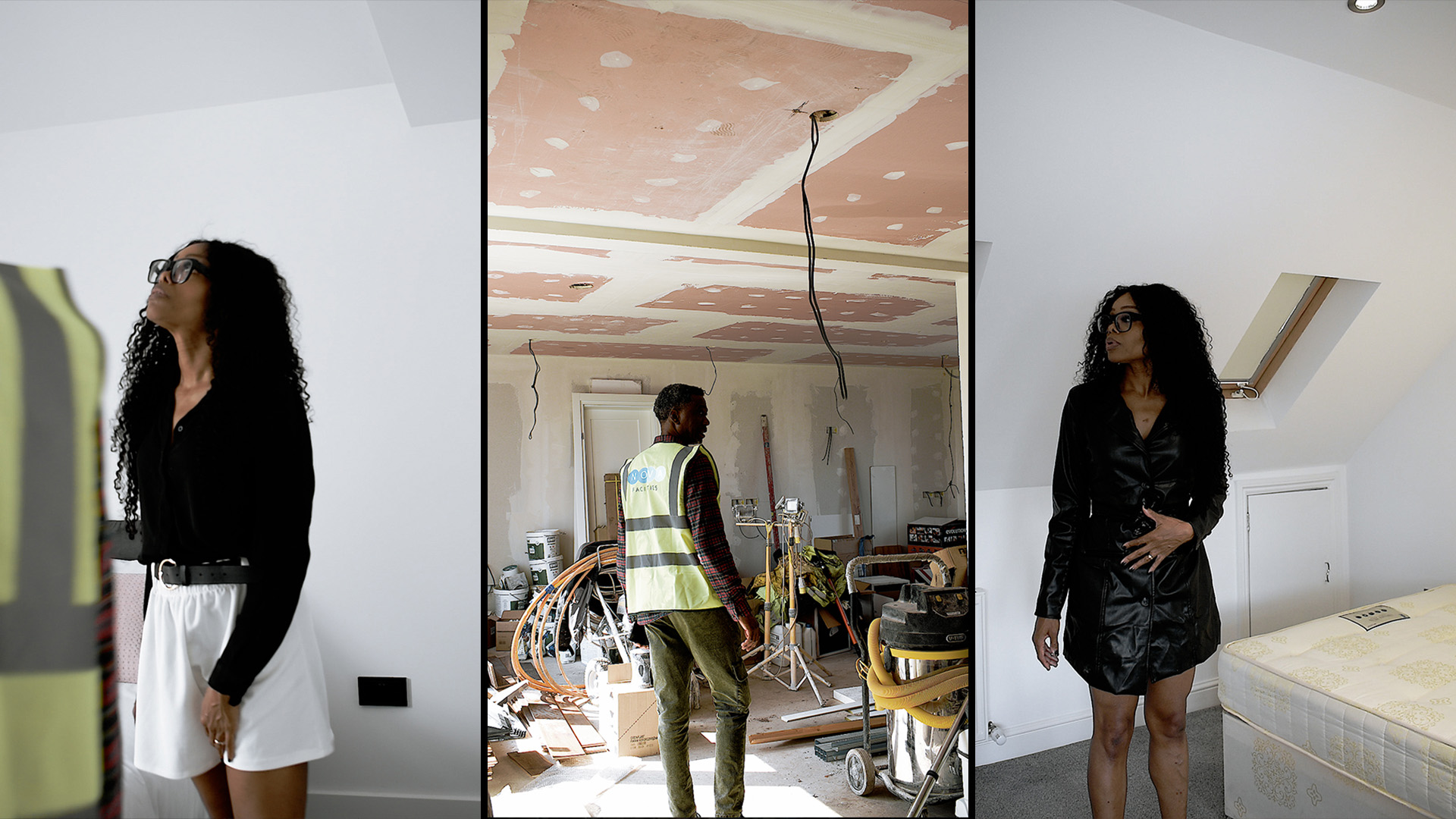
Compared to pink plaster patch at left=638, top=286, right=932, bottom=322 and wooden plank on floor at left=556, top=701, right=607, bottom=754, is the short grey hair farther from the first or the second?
wooden plank on floor at left=556, top=701, right=607, bottom=754

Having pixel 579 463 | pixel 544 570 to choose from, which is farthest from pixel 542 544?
pixel 579 463

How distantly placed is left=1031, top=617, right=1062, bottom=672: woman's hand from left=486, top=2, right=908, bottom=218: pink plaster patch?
4.17ft

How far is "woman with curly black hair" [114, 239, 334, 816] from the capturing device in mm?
1308

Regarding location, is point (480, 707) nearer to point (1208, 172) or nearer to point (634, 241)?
point (634, 241)

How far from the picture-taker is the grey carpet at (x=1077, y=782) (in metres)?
1.64

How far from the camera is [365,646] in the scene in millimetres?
1434

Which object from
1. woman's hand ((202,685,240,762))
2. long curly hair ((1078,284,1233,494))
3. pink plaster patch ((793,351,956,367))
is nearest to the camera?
woman's hand ((202,685,240,762))

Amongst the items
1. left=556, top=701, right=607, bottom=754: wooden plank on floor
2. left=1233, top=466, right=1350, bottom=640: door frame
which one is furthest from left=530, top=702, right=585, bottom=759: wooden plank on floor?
left=1233, top=466, right=1350, bottom=640: door frame

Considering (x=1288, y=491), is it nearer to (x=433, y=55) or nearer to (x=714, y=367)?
(x=714, y=367)

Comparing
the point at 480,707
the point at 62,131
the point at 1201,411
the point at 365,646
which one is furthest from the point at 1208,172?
the point at 62,131

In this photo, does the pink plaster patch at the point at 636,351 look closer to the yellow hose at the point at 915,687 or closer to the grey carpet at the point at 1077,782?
the yellow hose at the point at 915,687

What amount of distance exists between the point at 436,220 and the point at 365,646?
91 cm

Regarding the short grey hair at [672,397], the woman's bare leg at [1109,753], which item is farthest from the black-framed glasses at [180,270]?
the woman's bare leg at [1109,753]

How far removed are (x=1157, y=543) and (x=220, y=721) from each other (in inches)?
79.1
